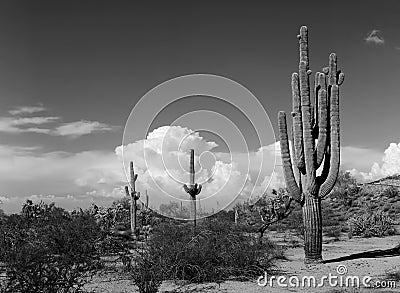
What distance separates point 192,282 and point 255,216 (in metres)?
20.7

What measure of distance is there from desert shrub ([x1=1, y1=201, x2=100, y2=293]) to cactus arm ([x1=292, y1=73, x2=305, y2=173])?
20.0 ft

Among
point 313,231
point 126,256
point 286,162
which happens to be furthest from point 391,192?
point 126,256

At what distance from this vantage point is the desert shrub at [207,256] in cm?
1075

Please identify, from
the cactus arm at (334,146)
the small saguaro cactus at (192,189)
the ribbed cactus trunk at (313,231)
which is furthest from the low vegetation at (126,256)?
the small saguaro cactus at (192,189)

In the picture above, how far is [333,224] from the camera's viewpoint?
28.8 metres

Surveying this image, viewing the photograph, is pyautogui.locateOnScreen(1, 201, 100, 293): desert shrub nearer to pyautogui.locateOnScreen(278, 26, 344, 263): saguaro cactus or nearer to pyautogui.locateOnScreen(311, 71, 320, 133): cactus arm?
pyautogui.locateOnScreen(278, 26, 344, 263): saguaro cactus

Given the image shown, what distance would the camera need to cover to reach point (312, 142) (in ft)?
44.9

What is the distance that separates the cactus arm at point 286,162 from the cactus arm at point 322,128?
86cm

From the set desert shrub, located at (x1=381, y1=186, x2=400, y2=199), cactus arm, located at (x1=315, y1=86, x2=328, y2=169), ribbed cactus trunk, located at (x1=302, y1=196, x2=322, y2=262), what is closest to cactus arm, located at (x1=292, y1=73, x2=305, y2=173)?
cactus arm, located at (x1=315, y1=86, x2=328, y2=169)

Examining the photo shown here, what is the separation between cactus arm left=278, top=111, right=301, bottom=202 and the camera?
1394 centimetres

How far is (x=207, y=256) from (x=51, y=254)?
137 inches

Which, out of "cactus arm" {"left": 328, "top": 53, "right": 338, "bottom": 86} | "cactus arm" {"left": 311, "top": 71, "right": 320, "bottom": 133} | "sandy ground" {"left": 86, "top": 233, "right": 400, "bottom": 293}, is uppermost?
"cactus arm" {"left": 328, "top": 53, "right": 338, "bottom": 86}

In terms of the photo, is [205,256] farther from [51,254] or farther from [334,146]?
[334,146]

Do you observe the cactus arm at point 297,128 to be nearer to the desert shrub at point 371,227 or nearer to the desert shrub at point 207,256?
the desert shrub at point 207,256
